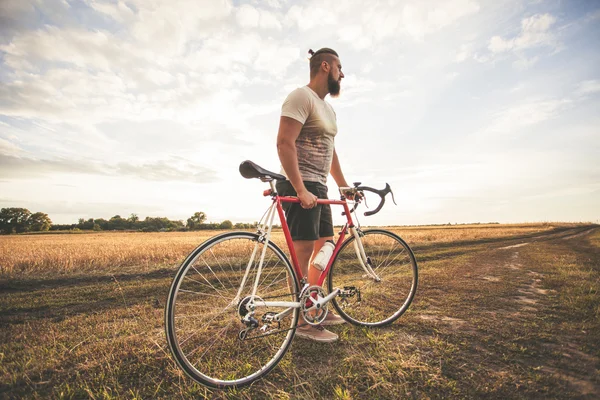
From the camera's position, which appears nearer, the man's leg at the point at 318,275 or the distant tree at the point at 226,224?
the man's leg at the point at 318,275

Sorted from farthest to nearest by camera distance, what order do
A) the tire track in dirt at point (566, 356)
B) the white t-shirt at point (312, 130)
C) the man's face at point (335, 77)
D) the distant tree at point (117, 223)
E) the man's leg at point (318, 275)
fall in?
the distant tree at point (117, 223)
the man's face at point (335, 77)
the man's leg at point (318, 275)
the white t-shirt at point (312, 130)
the tire track in dirt at point (566, 356)

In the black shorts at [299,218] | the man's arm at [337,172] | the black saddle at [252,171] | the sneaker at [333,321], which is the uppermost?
the man's arm at [337,172]

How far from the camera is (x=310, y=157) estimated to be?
10.4ft

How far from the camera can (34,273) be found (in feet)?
26.7

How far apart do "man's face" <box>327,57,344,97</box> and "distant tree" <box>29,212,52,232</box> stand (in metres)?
103

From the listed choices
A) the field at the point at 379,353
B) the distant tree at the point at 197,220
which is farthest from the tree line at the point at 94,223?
the field at the point at 379,353

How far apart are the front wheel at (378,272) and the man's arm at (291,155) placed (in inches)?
43.3

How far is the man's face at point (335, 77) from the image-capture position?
330 cm

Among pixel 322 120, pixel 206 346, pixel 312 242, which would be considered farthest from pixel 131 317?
pixel 322 120

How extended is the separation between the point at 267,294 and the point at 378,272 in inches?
62.1

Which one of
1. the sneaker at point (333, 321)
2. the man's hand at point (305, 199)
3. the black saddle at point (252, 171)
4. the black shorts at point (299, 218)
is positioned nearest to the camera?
the black saddle at point (252, 171)

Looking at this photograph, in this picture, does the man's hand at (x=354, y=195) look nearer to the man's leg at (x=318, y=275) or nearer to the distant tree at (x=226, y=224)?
the man's leg at (x=318, y=275)

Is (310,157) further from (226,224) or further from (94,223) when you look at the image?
(94,223)

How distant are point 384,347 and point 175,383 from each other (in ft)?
6.17
